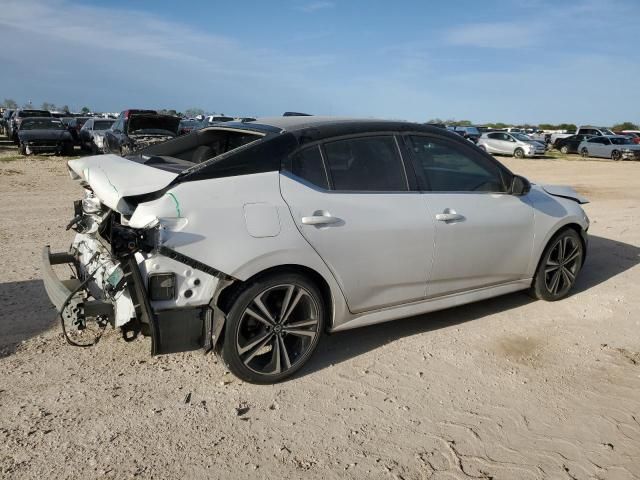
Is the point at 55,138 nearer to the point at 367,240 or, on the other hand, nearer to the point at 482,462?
the point at 367,240

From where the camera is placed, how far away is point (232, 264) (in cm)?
317

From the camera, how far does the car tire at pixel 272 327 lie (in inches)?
130

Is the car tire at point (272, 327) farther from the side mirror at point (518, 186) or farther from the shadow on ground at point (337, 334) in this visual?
the side mirror at point (518, 186)

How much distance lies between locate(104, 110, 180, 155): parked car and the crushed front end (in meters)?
12.4

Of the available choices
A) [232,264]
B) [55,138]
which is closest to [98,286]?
[232,264]

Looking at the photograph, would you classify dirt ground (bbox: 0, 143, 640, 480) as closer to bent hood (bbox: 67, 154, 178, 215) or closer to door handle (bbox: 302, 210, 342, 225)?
door handle (bbox: 302, 210, 342, 225)

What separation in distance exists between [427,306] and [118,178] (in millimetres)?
2421

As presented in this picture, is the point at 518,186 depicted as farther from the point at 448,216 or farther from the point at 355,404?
the point at 355,404

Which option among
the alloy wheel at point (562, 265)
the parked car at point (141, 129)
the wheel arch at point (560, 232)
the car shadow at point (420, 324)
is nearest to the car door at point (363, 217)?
the car shadow at point (420, 324)

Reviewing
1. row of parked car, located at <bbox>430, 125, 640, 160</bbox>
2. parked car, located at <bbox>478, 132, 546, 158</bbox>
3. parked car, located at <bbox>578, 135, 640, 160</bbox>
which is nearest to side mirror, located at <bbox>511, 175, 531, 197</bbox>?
row of parked car, located at <bbox>430, 125, 640, 160</bbox>

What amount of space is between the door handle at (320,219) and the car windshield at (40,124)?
19797 mm

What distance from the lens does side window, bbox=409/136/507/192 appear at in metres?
4.14

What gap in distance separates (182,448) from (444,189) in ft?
8.69

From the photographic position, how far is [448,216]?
160 inches
